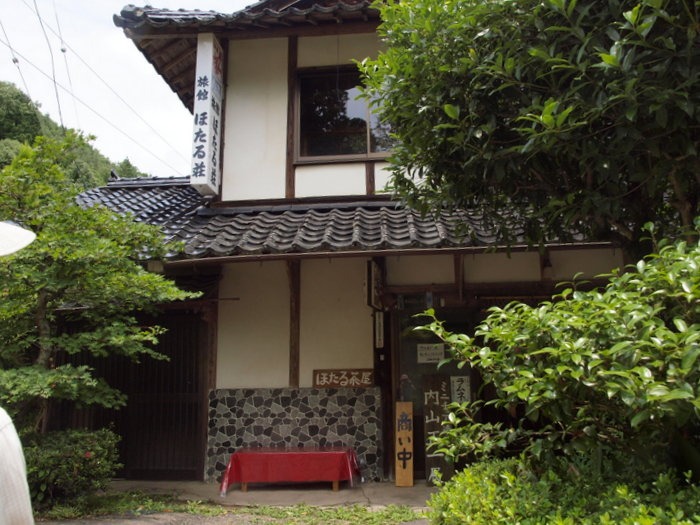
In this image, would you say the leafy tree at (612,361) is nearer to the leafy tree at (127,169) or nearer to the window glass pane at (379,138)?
the window glass pane at (379,138)

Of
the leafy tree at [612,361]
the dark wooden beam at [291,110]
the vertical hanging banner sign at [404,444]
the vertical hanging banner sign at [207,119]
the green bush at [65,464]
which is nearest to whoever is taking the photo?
the leafy tree at [612,361]

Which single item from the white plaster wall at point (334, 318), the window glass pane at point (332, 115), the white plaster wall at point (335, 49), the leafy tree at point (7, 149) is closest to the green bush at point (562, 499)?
the white plaster wall at point (334, 318)

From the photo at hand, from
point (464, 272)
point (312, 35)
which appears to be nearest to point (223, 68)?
point (312, 35)

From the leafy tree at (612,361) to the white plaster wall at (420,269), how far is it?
4.89 meters

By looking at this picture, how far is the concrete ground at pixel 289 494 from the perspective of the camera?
23.4ft

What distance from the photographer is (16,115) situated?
2884 cm

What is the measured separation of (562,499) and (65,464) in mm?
5239

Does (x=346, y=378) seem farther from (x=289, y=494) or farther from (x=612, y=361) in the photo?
(x=612, y=361)

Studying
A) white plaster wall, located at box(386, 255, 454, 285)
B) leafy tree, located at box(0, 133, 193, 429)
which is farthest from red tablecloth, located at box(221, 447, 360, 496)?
white plaster wall, located at box(386, 255, 454, 285)

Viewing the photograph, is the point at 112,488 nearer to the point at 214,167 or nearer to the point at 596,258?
the point at 214,167

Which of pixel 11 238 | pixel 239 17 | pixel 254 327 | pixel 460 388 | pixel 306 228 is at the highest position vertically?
pixel 239 17

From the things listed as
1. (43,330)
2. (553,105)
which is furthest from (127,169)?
(553,105)

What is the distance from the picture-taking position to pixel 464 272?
8.05 meters

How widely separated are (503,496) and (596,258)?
5.90 meters
